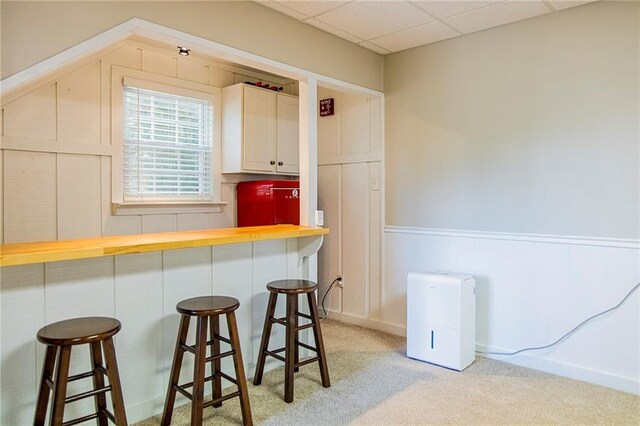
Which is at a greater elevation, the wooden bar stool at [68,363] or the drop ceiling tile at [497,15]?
the drop ceiling tile at [497,15]

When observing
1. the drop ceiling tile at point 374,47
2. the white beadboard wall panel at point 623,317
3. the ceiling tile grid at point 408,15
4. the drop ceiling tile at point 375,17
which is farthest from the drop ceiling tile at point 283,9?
the white beadboard wall panel at point 623,317

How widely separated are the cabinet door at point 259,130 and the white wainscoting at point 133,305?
1.23 meters

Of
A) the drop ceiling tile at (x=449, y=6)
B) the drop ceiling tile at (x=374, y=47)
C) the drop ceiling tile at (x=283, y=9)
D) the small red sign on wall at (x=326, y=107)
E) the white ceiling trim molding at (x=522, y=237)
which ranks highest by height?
the drop ceiling tile at (x=374, y=47)

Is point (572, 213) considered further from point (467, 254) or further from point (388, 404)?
point (388, 404)

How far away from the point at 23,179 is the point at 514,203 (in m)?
3.52

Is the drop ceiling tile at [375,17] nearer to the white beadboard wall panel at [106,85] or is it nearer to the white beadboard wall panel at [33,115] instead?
the white beadboard wall panel at [106,85]

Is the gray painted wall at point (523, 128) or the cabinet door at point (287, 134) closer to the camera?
the gray painted wall at point (523, 128)

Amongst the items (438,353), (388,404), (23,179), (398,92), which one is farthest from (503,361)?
(23,179)

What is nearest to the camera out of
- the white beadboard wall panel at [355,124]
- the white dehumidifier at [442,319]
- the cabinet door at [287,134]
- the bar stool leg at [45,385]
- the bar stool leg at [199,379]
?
the bar stool leg at [45,385]

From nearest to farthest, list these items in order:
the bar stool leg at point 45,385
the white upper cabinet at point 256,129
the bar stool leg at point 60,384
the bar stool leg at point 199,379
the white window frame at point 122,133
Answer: the bar stool leg at point 60,384, the bar stool leg at point 45,385, the bar stool leg at point 199,379, the white window frame at point 122,133, the white upper cabinet at point 256,129

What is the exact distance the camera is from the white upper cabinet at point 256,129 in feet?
13.1

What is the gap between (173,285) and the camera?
2.50 meters

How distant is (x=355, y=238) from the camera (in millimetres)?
4242

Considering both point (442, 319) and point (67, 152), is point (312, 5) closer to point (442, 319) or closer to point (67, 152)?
point (67, 152)
